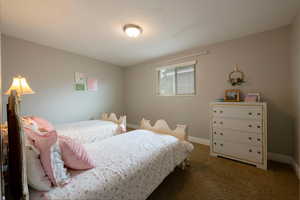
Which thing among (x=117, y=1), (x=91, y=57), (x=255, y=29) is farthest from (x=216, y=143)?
(x=91, y=57)

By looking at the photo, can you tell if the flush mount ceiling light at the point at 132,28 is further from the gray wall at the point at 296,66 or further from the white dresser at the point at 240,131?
the gray wall at the point at 296,66

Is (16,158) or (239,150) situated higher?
(16,158)

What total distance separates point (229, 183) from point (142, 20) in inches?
105

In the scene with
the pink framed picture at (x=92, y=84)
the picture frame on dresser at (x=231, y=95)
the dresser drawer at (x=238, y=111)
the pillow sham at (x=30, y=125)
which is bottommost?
the pillow sham at (x=30, y=125)

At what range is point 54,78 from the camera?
9.75 ft

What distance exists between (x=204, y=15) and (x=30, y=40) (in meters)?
3.39

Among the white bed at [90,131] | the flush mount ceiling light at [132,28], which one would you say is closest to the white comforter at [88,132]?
the white bed at [90,131]

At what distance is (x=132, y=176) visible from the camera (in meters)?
1.10

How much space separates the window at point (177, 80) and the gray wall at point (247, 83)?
0.15 metres

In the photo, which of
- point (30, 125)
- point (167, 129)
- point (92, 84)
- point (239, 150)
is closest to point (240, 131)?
point (239, 150)

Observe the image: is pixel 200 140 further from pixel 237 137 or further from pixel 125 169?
pixel 125 169

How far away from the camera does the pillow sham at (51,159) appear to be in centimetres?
91

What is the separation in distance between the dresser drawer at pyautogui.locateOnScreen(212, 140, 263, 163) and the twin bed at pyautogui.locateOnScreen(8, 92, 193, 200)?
86cm

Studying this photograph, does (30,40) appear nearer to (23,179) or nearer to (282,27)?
(23,179)
